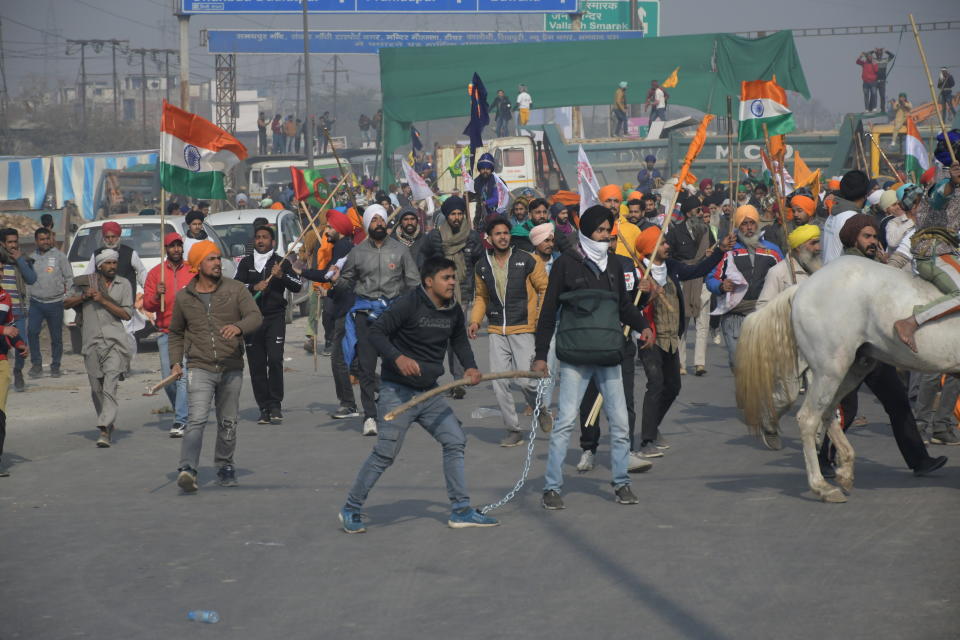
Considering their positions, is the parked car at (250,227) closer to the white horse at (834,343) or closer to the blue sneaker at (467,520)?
the white horse at (834,343)

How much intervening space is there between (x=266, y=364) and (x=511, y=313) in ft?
9.04

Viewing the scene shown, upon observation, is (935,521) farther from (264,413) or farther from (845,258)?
(264,413)

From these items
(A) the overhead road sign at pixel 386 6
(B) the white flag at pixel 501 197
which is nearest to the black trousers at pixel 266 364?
(B) the white flag at pixel 501 197

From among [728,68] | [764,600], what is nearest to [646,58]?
[728,68]

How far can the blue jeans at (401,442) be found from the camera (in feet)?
24.5

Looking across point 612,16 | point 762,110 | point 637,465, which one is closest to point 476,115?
point 762,110

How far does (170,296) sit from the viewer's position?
11.8 metres

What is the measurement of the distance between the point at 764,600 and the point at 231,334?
15.0ft

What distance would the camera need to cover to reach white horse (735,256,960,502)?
779cm

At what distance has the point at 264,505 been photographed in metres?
8.37

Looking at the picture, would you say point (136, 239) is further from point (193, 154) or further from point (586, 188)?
point (586, 188)

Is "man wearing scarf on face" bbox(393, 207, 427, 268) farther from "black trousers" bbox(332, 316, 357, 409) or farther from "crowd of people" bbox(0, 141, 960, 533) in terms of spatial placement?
"black trousers" bbox(332, 316, 357, 409)

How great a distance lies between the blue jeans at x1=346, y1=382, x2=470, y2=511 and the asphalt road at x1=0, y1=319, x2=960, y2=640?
24 cm

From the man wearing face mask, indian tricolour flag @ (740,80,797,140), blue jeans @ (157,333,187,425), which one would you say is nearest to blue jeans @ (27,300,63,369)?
blue jeans @ (157,333,187,425)
